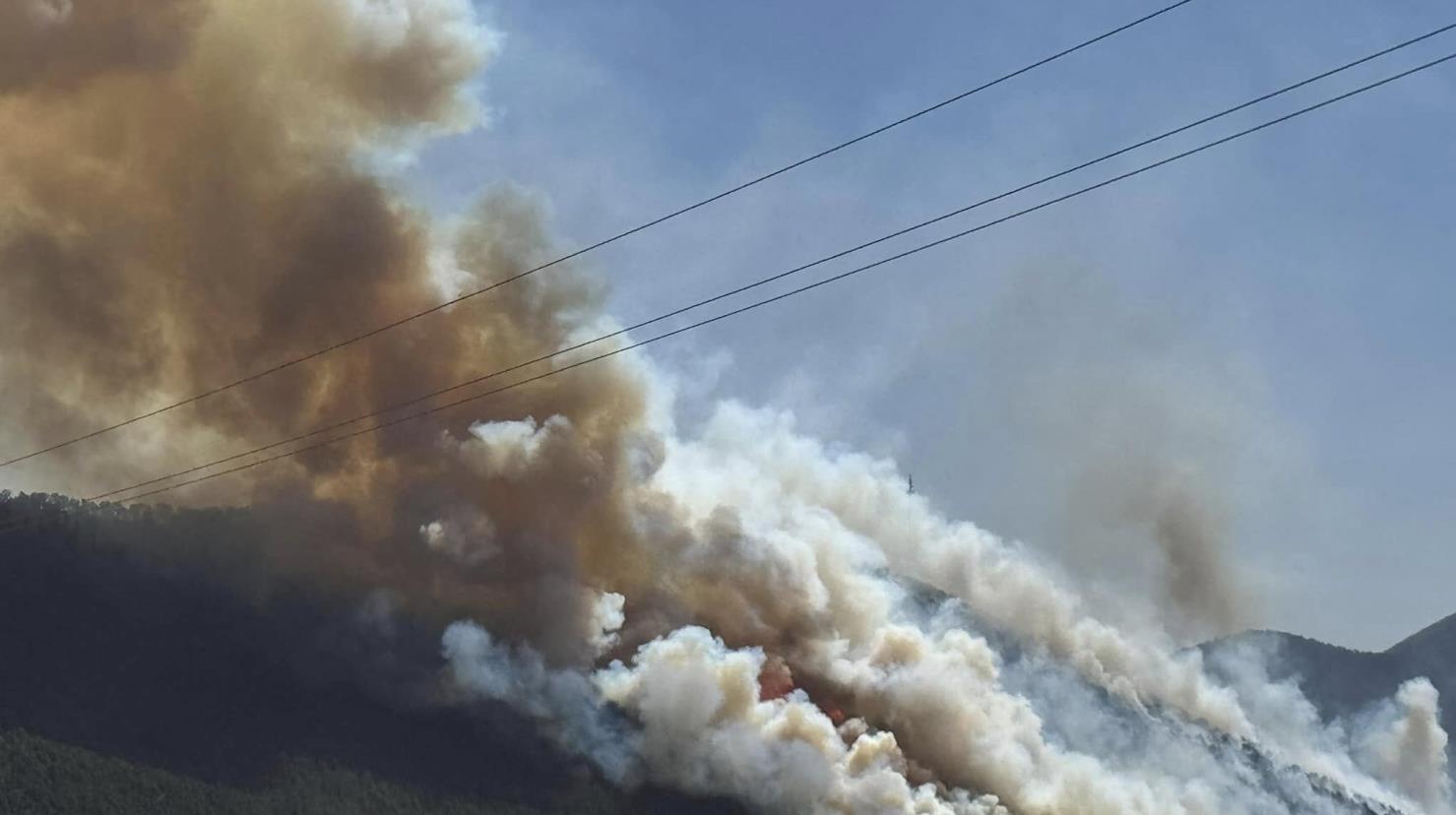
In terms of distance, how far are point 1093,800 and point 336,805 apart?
3437 inches

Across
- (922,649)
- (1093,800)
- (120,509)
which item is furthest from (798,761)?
(120,509)


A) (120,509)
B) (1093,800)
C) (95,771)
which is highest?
(120,509)

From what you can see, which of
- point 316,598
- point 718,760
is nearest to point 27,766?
point 316,598

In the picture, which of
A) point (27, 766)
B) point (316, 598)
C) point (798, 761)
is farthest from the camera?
point (316, 598)

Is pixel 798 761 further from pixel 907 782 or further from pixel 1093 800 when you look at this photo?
pixel 1093 800

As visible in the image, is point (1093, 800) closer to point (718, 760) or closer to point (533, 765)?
point (718, 760)

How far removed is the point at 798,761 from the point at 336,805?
155 ft

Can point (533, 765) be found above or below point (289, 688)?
below

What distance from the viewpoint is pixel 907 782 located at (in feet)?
550

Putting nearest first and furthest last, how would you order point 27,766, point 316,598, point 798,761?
point 27,766, point 798,761, point 316,598

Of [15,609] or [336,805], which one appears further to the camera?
[15,609]

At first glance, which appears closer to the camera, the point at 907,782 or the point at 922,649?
the point at 907,782

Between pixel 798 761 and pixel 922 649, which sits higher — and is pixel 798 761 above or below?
below

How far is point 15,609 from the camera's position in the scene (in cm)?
16612
